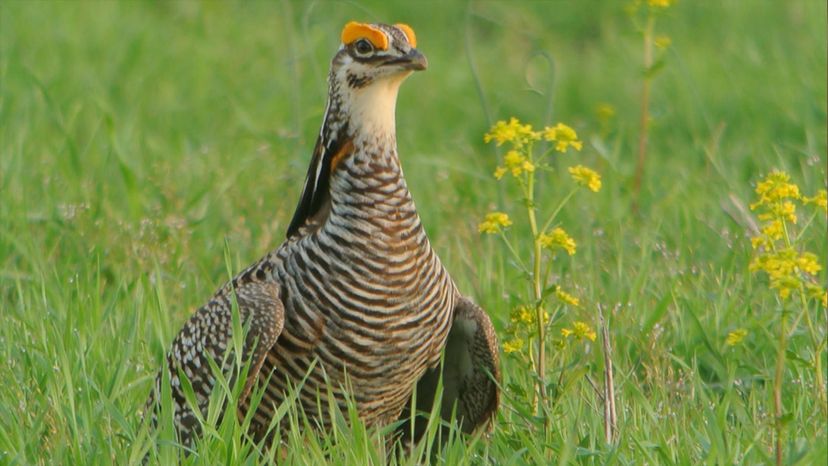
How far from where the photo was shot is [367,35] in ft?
14.8

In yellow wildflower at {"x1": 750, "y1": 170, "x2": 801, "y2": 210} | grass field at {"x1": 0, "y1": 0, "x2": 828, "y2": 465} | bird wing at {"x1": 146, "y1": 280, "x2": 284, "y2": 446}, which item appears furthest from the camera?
grass field at {"x1": 0, "y1": 0, "x2": 828, "y2": 465}

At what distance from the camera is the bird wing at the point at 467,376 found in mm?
4625


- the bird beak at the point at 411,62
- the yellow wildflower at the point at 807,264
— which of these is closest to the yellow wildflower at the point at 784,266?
the yellow wildflower at the point at 807,264

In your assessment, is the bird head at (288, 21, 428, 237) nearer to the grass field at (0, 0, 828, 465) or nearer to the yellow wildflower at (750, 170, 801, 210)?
the grass field at (0, 0, 828, 465)

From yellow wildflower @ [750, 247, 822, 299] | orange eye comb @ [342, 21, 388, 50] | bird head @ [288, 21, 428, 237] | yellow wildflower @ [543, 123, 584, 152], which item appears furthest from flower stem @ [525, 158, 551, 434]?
yellow wildflower @ [750, 247, 822, 299]

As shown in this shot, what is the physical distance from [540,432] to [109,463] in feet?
4.00

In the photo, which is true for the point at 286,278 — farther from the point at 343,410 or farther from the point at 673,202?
the point at 673,202

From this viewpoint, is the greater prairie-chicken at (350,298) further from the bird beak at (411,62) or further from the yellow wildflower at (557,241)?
the yellow wildflower at (557,241)

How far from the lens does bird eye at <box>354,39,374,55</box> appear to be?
4500 mm

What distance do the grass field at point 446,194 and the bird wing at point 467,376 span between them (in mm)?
76

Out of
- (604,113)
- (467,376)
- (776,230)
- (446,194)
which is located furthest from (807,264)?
(604,113)

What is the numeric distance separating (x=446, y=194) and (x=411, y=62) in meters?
2.72

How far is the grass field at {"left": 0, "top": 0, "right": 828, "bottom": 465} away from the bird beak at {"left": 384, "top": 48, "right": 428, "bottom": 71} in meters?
0.75

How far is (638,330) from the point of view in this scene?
17.2ft
